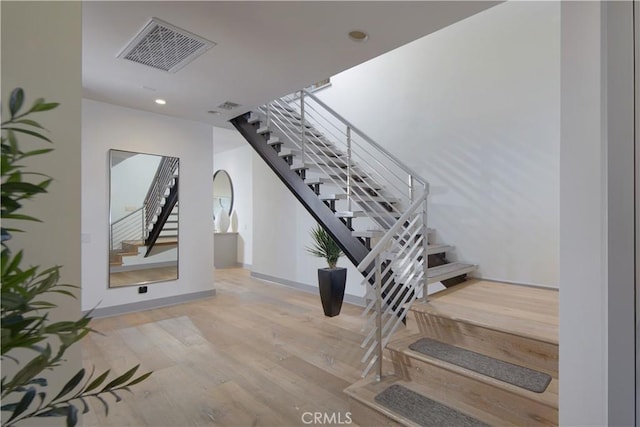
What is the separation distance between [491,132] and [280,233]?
3808 mm

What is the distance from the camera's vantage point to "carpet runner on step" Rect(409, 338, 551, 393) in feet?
5.98

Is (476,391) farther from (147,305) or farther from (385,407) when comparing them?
(147,305)

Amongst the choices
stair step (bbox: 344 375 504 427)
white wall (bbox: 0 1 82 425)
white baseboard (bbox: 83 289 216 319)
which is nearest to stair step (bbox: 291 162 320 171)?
stair step (bbox: 344 375 504 427)

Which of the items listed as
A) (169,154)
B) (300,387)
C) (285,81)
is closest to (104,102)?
(169,154)

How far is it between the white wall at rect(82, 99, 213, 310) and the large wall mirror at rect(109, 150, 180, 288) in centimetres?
9

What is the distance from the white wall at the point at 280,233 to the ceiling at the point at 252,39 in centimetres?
237

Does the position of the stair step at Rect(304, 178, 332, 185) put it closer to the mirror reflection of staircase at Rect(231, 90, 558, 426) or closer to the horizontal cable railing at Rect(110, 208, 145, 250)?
the mirror reflection of staircase at Rect(231, 90, 558, 426)

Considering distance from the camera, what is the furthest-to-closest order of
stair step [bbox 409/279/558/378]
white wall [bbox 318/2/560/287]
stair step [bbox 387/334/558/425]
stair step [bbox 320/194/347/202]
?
1. stair step [bbox 320/194/347/202]
2. white wall [bbox 318/2/560/287]
3. stair step [bbox 409/279/558/378]
4. stair step [bbox 387/334/558/425]

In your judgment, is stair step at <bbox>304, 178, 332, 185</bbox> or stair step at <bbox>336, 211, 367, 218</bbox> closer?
stair step at <bbox>336, 211, 367, 218</bbox>

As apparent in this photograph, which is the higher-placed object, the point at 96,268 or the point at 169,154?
the point at 169,154

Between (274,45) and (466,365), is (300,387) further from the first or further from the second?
(274,45)

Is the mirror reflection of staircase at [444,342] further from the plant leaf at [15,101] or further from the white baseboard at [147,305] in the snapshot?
the white baseboard at [147,305]

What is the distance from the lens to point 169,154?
183 inches

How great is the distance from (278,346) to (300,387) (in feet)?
2.53
